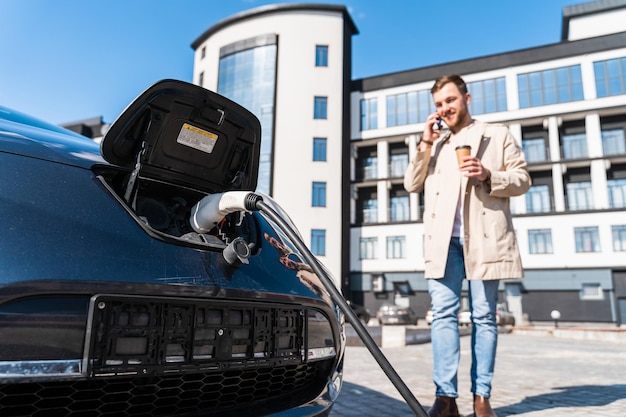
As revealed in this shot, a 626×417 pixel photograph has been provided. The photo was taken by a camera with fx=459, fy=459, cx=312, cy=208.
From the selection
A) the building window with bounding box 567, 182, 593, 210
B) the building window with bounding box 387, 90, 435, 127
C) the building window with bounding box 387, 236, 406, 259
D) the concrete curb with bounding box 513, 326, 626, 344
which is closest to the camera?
the concrete curb with bounding box 513, 326, 626, 344

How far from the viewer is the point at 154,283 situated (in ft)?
3.32

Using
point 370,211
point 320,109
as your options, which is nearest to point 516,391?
point 320,109

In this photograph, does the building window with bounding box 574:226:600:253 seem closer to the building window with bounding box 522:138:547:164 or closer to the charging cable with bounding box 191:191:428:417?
the building window with bounding box 522:138:547:164

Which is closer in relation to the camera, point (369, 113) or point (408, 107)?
point (408, 107)

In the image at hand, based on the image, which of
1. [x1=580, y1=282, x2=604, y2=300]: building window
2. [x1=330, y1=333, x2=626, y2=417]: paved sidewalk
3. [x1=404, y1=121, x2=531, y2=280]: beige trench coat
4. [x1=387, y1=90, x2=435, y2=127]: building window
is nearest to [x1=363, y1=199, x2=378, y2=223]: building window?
[x1=387, y1=90, x2=435, y2=127]: building window

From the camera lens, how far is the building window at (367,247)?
32750 mm

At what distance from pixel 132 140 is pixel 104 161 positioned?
0.31 ft

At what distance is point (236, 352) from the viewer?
1.12 metres

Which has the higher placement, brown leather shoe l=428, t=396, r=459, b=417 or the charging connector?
the charging connector

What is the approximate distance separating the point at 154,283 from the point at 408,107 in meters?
33.9

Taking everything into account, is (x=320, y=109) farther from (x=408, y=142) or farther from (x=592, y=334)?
(x=592, y=334)

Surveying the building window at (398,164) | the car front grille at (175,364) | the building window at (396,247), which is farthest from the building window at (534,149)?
the car front grille at (175,364)

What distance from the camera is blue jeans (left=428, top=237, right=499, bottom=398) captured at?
2.41 m

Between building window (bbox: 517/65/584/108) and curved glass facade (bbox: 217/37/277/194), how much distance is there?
16.9 m
